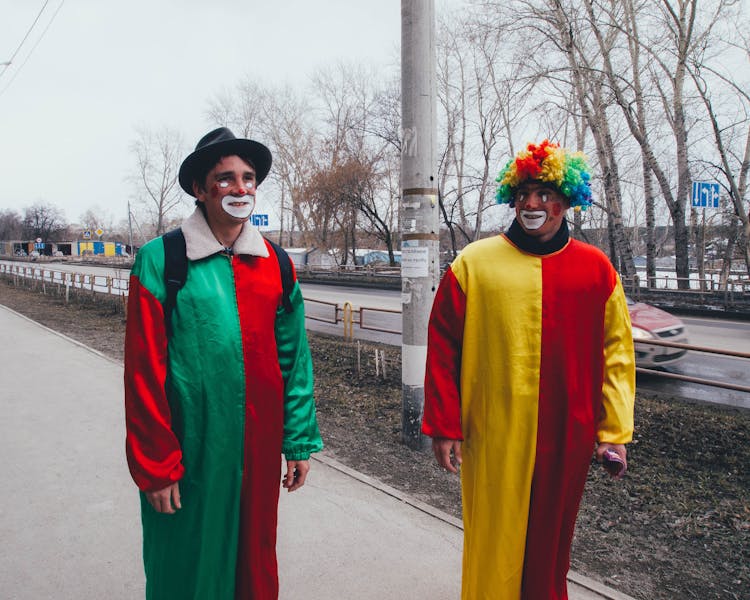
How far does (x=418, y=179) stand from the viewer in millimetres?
4535

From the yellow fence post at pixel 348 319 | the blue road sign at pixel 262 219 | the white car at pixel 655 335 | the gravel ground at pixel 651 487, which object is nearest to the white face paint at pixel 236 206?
the gravel ground at pixel 651 487

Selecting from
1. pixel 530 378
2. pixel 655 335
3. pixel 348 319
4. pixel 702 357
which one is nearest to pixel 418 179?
pixel 530 378

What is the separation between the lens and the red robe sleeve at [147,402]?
71.7 inches

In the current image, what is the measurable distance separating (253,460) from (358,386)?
5107 millimetres

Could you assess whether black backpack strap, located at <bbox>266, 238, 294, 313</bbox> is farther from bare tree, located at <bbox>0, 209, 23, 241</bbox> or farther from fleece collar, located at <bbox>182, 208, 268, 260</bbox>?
bare tree, located at <bbox>0, 209, 23, 241</bbox>

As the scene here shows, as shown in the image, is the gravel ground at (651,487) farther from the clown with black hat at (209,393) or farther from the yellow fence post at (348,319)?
the yellow fence post at (348,319)

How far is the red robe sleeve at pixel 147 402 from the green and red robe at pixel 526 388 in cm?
98

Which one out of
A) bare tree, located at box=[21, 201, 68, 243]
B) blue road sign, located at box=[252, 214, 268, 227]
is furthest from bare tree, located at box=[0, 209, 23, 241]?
blue road sign, located at box=[252, 214, 268, 227]

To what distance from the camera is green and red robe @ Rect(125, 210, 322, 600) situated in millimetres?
1844

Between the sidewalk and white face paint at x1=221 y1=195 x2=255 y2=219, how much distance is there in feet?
6.20

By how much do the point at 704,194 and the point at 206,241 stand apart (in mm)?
15401

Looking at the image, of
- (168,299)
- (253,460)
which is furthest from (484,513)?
(168,299)

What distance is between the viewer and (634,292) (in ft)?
62.4

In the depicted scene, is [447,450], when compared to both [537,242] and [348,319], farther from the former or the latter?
[348,319]
